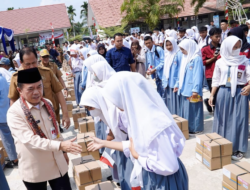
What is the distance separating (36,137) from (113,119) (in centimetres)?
65

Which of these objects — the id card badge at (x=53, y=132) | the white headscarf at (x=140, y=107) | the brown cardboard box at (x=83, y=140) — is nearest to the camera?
the white headscarf at (x=140, y=107)

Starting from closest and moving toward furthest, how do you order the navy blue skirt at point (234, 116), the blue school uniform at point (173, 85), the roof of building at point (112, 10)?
the navy blue skirt at point (234, 116) < the blue school uniform at point (173, 85) < the roof of building at point (112, 10)

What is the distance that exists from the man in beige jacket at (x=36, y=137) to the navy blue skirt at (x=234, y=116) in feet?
7.50

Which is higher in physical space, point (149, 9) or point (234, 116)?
point (149, 9)

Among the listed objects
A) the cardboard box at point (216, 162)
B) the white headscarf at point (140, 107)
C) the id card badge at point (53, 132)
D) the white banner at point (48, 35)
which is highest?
the white banner at point (48, 35)

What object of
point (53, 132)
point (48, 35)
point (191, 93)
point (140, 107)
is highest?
point (48, 35)

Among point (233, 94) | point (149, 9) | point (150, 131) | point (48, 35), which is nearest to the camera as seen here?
point (150, 131)

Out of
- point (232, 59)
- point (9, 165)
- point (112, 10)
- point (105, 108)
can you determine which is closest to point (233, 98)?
point (232, 59)

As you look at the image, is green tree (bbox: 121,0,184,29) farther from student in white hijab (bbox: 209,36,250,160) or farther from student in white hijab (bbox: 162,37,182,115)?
student in white hijab (bbox: 209,36,250,160)

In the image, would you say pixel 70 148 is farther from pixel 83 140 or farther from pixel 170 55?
pixel 170 55

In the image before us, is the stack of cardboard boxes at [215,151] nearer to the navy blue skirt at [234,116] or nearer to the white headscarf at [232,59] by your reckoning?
the navy blue skirt at [234,116]

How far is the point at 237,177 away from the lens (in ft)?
7.82

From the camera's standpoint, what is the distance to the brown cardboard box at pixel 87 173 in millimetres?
2869

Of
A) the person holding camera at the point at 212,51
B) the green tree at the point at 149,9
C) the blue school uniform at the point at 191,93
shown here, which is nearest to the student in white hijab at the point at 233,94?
the blue school uniform at the point at 191,93
